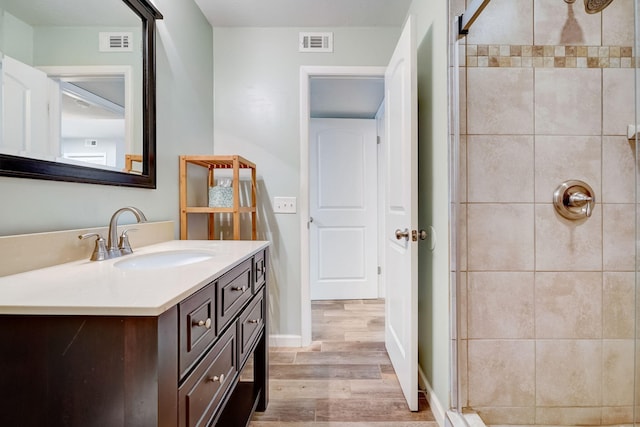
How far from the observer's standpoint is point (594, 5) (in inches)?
49.0

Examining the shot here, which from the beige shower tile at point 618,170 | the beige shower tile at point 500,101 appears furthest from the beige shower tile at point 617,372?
the beige shower tile at point 500,101

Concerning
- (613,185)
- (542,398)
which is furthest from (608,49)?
(542,398)

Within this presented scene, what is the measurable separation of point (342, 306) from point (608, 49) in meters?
2.52

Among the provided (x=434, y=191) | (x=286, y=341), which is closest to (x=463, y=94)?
(x=434, y=191)

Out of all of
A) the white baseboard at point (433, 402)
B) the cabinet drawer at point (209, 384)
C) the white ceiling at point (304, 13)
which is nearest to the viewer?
the cabinet drawer at point (209, 384)

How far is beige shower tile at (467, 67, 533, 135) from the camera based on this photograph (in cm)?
127

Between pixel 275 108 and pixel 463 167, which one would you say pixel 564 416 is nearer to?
pixel 463 167

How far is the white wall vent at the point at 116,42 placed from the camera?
1.15 m

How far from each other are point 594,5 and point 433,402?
1.88 m

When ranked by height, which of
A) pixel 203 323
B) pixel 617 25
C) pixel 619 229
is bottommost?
pixel 203 323

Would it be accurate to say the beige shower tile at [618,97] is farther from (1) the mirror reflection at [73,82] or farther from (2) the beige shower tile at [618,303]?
(1) the mirror reflection at [73,82]

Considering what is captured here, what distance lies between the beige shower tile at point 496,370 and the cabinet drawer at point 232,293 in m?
0.99

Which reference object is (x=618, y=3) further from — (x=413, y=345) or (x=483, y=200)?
(x=413, y=345)

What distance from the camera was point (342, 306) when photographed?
116 inches
